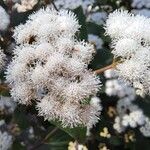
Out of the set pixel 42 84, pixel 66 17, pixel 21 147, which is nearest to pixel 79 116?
pixel 42 84

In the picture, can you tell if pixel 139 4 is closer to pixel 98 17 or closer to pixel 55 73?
pixel 98 17

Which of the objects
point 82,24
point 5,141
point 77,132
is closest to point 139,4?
point 82,24

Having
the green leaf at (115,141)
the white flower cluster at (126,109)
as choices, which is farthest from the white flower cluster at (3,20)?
the green leaf at (115,141)

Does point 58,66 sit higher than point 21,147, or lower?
higher

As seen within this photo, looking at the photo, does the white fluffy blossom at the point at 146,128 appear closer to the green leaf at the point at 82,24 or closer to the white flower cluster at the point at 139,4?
the white flower cluster at the point at 139,4

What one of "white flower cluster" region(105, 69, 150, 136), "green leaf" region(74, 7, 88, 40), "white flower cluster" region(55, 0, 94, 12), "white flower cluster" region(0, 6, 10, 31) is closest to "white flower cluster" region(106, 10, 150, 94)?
"green leaf" region(74, 7, 88, 40)

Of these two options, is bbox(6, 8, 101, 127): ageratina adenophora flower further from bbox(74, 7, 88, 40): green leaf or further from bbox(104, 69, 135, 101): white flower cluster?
bbox(104, 69, 135, 101): white flower cluster

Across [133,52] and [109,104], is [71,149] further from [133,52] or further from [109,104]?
[133,52]
